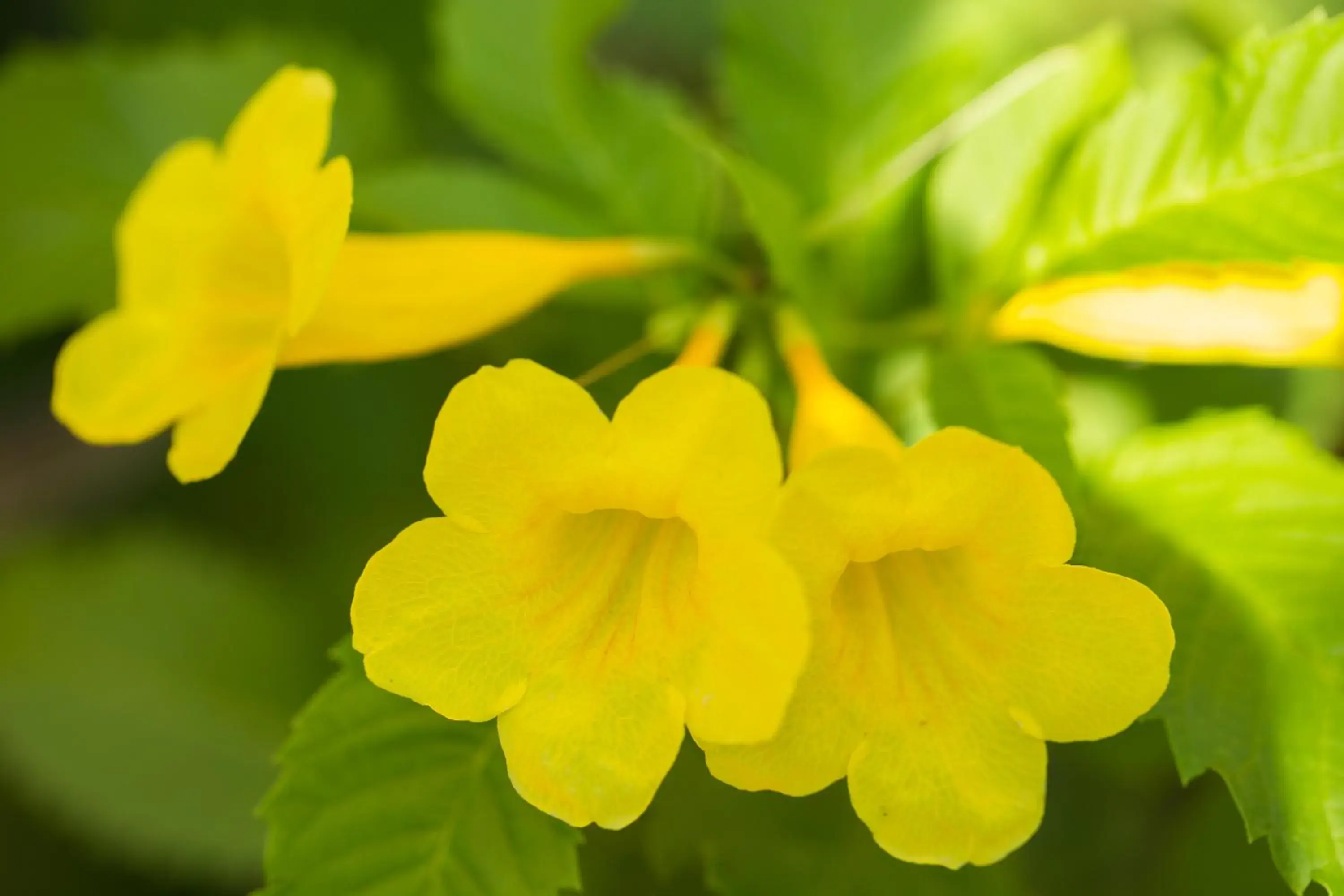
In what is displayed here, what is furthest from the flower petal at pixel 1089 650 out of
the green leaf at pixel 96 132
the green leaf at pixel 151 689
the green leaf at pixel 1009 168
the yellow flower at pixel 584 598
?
the green leaf at pixel 151 689

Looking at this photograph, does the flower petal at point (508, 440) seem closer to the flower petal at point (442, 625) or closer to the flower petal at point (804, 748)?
the flower petal at point (442, 625)

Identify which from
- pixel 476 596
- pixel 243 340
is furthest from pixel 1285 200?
pixel 243 340

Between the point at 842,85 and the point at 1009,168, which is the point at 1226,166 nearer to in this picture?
the point at 1009,168

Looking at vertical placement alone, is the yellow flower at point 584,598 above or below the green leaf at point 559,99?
below

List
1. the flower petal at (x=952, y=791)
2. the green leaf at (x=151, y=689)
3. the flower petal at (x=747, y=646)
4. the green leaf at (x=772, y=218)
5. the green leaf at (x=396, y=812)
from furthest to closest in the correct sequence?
the green leaf at (x=151, y=689), the green leaf at (x=772, y=218), the green leaf at (x=396, y=812), the flower petal at (x=952, y=791), the flower petal at (x=747, y=646)

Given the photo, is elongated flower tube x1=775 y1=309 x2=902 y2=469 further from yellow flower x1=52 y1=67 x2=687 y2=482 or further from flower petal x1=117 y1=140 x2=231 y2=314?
flower petal x1=117 y1=140 x2=231 y2=314

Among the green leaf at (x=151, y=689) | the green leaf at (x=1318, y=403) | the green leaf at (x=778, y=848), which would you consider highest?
the green leaf at (x=1318, y=403)
